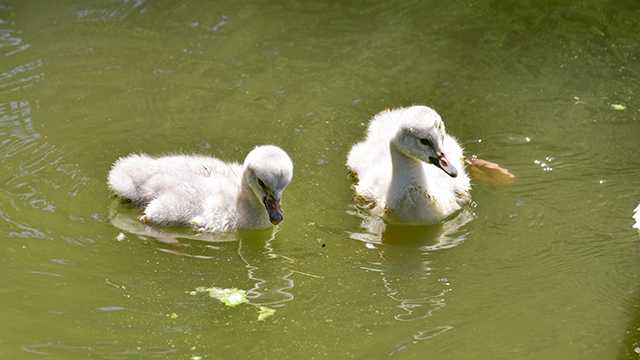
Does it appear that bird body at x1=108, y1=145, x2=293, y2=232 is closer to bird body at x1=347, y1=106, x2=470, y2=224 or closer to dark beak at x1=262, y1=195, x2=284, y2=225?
dark beak at x1=262, y1=195, x2=284, y2=225

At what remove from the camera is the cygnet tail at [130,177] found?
6.19 meters

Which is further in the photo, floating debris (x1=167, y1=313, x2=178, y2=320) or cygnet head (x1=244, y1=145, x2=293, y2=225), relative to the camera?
cygnet head (x1=244, y1=145, x2=293, y2=225)

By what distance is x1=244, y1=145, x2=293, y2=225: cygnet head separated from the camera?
589cm

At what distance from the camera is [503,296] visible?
552 cm

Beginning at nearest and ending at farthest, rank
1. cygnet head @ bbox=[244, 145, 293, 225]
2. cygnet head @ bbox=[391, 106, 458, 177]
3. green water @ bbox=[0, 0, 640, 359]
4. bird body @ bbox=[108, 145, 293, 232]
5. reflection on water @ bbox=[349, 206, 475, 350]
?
green water @ bbox=[0, 0, 640, 359]
reflection on water @ bbox=[349, 206, 475, 350]
cygnet head @ bbox=[244, 145, 293, 225]
bird body @ bbox=[108, 145, 293, 232]
cygnet head @ bbox=[391, 106, 458, 177]

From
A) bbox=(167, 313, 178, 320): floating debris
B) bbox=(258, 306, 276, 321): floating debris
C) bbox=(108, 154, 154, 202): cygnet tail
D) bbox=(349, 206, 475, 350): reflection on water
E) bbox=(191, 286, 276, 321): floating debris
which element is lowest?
bbox=(349, 206, 475, 350): reflection on water

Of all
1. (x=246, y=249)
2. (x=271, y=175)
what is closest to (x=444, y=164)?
(x=271, y=175)

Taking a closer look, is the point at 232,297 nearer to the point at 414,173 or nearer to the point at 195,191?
the point at 195,191

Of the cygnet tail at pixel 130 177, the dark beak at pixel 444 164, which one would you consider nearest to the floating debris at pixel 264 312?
the cygnet tail at pixel 130 177

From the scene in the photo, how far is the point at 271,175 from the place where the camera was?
588 cm

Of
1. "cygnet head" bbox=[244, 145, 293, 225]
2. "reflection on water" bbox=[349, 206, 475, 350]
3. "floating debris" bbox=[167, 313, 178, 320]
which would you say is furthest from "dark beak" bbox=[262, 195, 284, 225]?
"floating debris" bbox=[167, 313, 178, 320]

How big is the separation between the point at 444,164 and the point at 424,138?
18cm

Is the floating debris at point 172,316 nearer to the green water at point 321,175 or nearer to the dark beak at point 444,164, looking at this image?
the green water at point 321,175

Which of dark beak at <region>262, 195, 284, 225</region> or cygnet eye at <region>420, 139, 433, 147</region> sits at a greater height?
cygnet eye at <region>420, 139, 433, 147</region>
